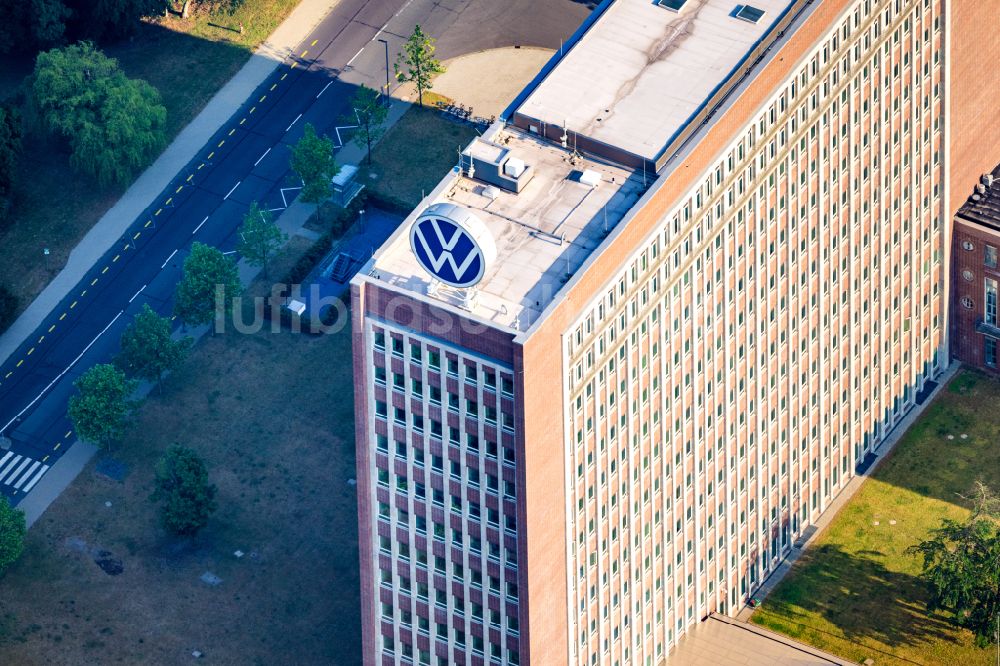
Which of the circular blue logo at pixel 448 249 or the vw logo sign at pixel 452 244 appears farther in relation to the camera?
the circular blue logo at pixel 448 249

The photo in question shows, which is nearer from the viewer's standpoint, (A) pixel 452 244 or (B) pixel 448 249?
(A) pixel 452 244

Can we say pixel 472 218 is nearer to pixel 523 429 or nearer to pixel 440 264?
pixel 440 264

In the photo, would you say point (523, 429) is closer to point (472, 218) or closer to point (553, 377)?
point (553, 377)

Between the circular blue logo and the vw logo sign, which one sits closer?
the vw logo sign

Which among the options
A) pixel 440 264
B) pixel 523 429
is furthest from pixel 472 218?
pixel 523 429
